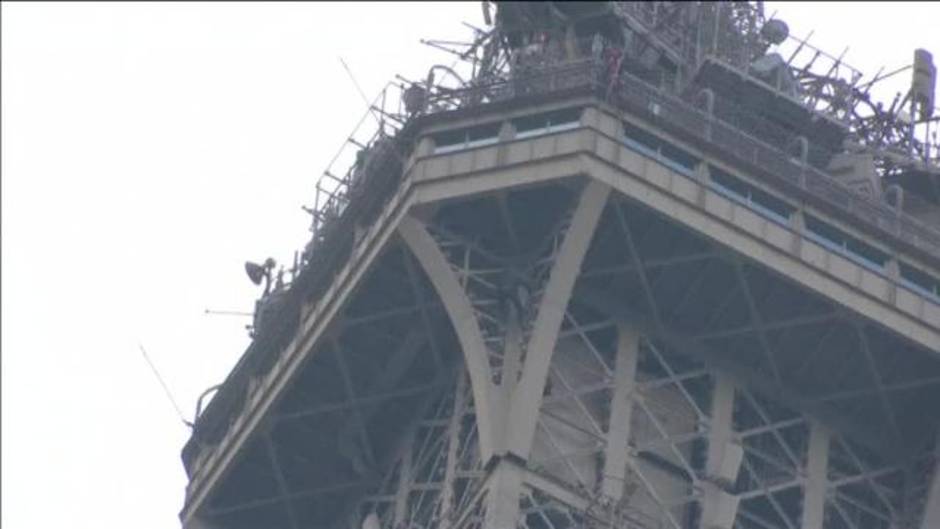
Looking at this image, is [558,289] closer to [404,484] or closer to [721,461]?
[721,461]

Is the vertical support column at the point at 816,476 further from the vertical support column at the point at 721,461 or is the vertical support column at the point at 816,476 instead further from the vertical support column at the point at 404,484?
the vertical support column at the point at 404,484

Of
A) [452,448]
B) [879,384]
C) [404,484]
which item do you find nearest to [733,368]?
[879,384]

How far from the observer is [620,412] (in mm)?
104812

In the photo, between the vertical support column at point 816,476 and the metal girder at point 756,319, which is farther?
the vertical support column at point 816,476

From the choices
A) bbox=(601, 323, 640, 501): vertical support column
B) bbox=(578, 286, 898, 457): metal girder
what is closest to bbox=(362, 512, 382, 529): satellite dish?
bbox=(601, 323, 640, 501): vertical support column

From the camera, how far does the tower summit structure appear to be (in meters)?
103

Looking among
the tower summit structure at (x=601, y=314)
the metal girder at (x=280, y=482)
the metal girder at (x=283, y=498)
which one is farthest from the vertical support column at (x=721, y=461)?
the metal girder at (x=280, y=482)

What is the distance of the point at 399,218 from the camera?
103938 millimetres

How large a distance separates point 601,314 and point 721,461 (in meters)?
4.71

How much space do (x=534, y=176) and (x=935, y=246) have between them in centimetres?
1119

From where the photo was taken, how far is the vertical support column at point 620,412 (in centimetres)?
10281

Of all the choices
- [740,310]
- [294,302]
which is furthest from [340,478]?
[740,310]

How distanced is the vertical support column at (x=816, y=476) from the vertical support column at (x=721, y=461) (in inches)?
81.1

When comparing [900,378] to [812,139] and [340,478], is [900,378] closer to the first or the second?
[812,139]
